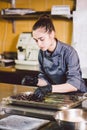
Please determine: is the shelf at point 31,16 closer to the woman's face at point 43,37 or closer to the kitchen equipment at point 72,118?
the woman's face at point 43,37

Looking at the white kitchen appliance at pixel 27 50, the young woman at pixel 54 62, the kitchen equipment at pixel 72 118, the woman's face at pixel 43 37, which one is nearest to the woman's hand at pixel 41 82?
the young woman at pixel 54 62

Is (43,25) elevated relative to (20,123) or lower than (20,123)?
elevated

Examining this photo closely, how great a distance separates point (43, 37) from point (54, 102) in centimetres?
60

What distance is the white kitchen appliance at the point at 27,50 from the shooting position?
3.70 meters

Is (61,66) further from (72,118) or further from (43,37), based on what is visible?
(72,118)

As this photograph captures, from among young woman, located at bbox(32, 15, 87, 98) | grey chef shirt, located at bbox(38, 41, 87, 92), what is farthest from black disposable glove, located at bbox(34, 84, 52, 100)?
grey chef shirt, located at bbox(38, 41, 87, 92)

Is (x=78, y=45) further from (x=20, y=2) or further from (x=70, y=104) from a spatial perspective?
(x=70, y=104)

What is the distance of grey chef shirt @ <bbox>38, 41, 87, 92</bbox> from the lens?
2215mm

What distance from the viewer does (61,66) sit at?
2377mm

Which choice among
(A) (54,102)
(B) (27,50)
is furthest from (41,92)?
(B) (27,50)

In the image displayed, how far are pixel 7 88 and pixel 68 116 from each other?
95 cm

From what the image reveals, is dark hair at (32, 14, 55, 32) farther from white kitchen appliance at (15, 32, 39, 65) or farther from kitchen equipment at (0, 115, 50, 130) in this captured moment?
white kitchen appliance at (15, 32, 39, 65)

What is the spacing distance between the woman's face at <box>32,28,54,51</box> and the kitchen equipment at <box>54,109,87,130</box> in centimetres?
73

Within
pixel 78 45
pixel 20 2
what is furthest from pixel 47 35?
pixel 20 2
